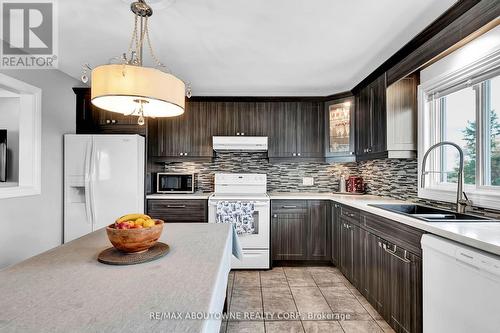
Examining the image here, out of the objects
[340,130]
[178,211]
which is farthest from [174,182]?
[340,130]

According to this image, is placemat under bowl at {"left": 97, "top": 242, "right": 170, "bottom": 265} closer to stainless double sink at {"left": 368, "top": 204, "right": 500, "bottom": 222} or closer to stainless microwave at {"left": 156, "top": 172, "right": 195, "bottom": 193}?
stainless double sink at {"left": 368, "top": 204, "right": 500, "bottom": 222}

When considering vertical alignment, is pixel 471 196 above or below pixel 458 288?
above

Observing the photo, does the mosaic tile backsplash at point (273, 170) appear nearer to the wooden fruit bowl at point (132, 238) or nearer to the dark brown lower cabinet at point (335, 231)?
the dark brown lower cabinet at point (335, 231)

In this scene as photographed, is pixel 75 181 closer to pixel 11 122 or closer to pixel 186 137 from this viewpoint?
pixel 11 122

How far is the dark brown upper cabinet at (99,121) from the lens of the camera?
3322mm

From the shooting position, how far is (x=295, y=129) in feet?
11.8

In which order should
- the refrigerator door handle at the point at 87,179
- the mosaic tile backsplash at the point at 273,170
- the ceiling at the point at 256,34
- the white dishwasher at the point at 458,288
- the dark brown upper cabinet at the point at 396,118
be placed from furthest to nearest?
the mosaic tile backsplash at the point at 273,170 → the refrigerator door handle at the point at 87,179 → the dark brown upper cabinet at the point at 396,118 → the ceiling at the point at 256,34 → the white dishwasher at the point at 458,288

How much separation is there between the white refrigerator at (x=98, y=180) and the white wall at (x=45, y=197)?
10 centimetres

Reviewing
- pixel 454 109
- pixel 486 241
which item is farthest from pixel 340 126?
pixel 486 241

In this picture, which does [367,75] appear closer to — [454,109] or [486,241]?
[454,109]

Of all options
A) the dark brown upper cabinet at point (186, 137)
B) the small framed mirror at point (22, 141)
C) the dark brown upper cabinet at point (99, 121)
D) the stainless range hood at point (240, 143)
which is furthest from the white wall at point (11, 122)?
the stainless range hood at point (240, 143)

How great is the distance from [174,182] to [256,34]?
2.25 m

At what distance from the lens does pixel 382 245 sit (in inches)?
80.2

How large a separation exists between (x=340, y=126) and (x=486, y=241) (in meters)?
2.47
